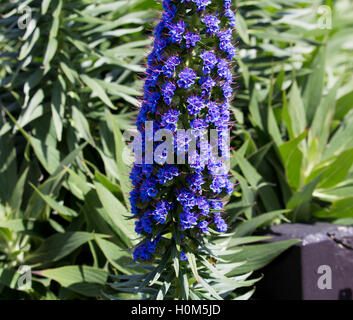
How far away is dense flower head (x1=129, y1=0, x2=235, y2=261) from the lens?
195cm

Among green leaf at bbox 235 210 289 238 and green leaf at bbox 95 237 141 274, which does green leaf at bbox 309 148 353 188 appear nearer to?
green leaf at bbox 235 210 289 238

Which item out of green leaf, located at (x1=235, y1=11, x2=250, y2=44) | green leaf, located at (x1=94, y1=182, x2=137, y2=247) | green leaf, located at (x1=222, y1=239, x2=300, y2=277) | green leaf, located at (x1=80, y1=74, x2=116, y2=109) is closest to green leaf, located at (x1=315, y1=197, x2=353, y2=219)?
green leaf, located at (x1=222, y1=239, x2=300, y2=277)

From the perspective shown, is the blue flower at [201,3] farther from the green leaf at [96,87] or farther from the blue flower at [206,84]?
the green leaf at [96,87]

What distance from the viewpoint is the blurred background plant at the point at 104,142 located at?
Answer: 9.67 feet

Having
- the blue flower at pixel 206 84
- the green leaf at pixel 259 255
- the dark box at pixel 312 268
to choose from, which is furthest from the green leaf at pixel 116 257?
the blue flower at pixel 206 84

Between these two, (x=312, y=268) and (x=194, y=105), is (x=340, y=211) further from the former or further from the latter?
(x=194, y=105)

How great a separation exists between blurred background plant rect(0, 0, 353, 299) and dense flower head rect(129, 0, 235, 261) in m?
0.71

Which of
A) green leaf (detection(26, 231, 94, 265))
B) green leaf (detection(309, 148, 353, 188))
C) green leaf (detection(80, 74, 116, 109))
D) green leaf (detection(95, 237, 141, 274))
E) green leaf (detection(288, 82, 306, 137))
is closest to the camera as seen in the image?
green leaf (detection(95, 237, 141, 274))

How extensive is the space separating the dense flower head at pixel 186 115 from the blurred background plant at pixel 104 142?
2.31 ft

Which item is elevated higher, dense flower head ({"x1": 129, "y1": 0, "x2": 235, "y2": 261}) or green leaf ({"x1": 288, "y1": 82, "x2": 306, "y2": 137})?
green leaf ({"x1": 288, "y1": 82, "x2": 306, "y2": 137})

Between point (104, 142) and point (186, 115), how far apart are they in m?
1.54

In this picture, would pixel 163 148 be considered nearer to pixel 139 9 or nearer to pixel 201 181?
pixel 201 181

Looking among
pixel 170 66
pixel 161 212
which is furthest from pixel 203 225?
pixel 170 66

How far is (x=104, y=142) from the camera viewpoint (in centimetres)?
345
